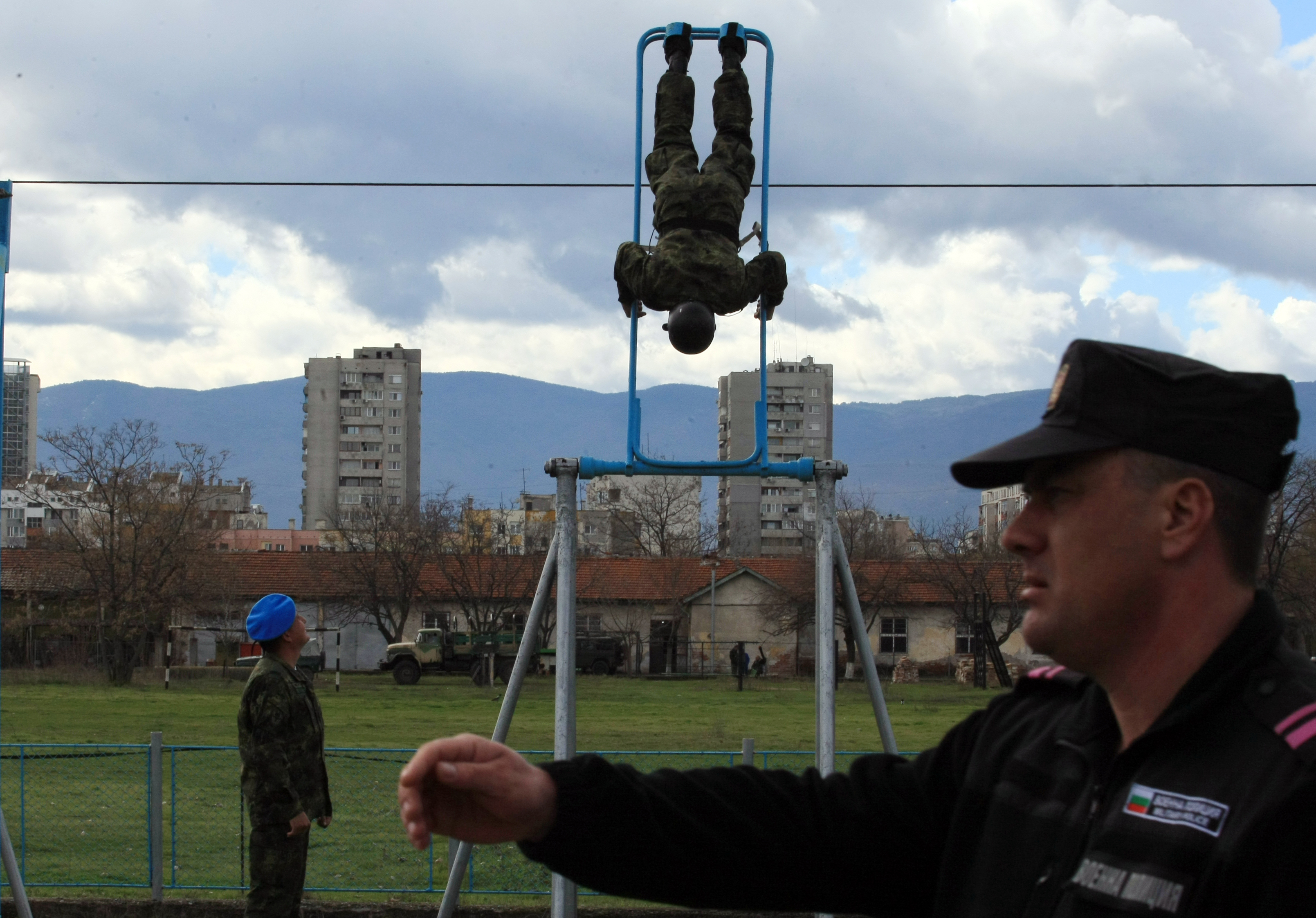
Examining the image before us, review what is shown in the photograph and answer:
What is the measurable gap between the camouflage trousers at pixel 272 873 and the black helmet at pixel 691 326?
325cm

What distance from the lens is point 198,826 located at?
12086 mm

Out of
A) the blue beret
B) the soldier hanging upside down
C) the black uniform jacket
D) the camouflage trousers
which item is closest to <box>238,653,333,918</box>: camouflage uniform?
the camouflage trousers

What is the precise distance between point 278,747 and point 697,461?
8.97 feet

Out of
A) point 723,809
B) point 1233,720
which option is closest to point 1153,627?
point 1233,720

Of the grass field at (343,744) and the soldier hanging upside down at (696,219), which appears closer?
the soldier hanging upside down at (696,219)

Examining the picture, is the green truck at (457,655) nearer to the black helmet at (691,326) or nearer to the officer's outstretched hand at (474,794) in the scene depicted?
the black helmet at (691,326)

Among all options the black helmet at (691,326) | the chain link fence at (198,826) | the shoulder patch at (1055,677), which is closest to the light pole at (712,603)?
the chain link fence at (198,826)

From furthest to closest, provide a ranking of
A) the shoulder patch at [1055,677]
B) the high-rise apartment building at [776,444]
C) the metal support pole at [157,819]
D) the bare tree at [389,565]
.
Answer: the high-rise apartment building at [776,444] < the bare tree at [389,565] < the metal support pole at [157,819] < the shoulder patch at [1055,677]


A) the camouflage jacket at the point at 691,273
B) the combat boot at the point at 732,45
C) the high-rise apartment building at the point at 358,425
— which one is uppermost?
the high-rise apartment building at the point at 358,425

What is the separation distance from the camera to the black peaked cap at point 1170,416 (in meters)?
1.64

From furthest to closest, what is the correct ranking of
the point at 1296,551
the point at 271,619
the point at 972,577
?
the point at 1296,551
the point at 972,577
the point at 271,619

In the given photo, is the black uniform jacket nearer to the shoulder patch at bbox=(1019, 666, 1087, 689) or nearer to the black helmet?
the shoulder patch at bbox=(1019, 666, 1087, 689)

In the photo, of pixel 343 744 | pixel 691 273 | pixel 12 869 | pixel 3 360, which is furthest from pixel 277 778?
pixel 343 744

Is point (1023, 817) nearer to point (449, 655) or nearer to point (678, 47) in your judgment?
point (678, 47)
